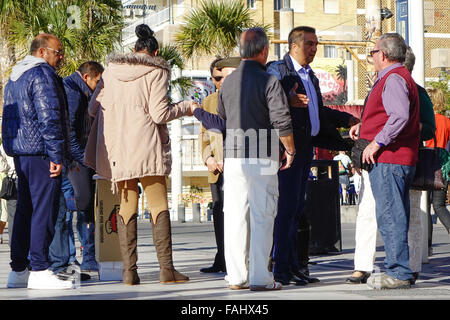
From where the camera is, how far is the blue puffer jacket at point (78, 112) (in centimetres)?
876

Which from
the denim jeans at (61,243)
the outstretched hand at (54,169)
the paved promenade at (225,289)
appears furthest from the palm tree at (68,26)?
the outstretched hand at (54,169)

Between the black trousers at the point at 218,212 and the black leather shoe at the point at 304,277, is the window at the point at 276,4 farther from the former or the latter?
the black leather shoe at the point at 304,277

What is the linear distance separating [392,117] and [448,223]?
487 centimetres

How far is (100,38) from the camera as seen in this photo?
87.4 ft

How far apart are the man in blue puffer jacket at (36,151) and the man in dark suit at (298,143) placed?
1.65m

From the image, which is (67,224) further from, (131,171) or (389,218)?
(389,218)

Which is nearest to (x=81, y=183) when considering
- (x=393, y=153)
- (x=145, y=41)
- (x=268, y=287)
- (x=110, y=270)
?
(x=110, y=270)

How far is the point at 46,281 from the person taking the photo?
25.0 feet

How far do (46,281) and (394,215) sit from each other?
2627 millimetres

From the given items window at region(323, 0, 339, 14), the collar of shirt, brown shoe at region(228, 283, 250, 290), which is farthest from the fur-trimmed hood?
window at region(323, 0, 339, 14)

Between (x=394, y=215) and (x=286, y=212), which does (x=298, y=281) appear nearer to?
(x=286, y=212)

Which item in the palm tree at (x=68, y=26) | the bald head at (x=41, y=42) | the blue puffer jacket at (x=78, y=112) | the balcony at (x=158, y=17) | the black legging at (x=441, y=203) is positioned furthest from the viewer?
the balcony at (x=158, y=17)

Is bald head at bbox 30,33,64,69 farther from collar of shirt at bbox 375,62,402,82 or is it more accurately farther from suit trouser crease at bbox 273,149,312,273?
collar of shirt at bbox 375,62,402,82
